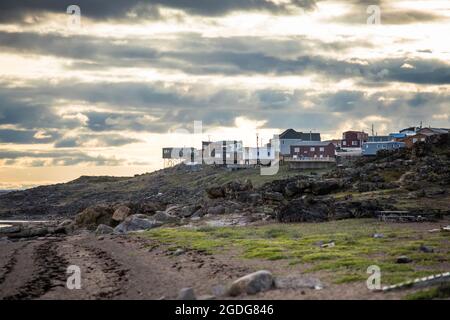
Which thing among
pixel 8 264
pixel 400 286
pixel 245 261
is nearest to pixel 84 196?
pixel 8 264

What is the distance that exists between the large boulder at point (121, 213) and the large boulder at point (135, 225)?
7.70 meters

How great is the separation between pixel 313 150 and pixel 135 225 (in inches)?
3912

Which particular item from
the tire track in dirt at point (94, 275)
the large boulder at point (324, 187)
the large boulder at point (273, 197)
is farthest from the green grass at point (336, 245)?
the large boulder at point (324, 187)

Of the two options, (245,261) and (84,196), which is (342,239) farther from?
(84,196)

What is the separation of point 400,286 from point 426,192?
1950 inches

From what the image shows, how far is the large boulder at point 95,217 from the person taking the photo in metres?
83.1

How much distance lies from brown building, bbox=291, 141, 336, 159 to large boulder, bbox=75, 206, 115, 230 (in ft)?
283

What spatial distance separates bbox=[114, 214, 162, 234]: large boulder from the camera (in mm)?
→ 71688

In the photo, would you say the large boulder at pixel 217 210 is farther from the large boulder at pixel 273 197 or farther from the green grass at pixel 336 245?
the green grass at pixel 336 245

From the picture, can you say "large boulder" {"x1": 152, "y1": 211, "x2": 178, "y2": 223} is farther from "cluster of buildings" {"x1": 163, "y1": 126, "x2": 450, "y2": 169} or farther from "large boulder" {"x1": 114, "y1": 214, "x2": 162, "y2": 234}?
"cluster of buildings" {"x1": 163, "y1": 126, "x2": 450, "y2": 169}

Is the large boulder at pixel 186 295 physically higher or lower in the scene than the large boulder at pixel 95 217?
higher

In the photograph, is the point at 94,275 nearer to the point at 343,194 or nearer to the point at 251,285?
the point at 251,285

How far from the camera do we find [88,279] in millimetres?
34875

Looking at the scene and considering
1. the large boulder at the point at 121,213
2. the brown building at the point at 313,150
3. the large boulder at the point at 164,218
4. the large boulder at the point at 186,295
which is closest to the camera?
the large boulder at the point at 186,295
